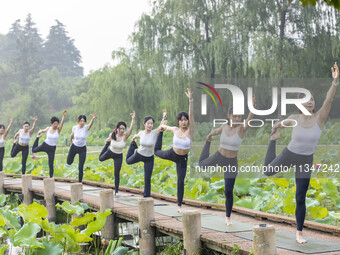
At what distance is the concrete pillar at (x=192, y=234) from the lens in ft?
16.4

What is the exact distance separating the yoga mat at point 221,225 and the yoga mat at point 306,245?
0.31m

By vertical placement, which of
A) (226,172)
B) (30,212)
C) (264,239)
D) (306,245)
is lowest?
(306,245)

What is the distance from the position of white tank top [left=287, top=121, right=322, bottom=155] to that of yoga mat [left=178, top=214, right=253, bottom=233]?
1235 mm

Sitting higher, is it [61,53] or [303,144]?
[61,53]

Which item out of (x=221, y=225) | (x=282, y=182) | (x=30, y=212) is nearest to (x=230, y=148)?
(x=221, y=225)

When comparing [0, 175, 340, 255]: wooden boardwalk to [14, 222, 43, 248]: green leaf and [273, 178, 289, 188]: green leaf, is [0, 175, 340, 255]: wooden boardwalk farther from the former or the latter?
[14, 222, 43, 248]: green leaf

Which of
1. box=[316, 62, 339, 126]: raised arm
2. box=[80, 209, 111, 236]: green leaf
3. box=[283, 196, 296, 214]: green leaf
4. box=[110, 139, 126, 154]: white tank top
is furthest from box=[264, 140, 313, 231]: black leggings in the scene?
box=[110, 139, 126, 154]: white tank top

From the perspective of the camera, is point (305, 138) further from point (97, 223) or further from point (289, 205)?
point (97, 223)

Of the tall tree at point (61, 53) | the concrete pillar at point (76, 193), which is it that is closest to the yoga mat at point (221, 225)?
the concrete pillar at point (76, 193)

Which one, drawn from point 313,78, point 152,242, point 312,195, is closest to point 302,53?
point 313,78

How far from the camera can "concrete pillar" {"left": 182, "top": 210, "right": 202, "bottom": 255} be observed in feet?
16.4

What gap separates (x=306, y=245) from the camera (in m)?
4.77

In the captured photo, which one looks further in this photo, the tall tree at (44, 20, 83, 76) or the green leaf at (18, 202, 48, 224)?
the tall tree at (44, 20, 83, 76)

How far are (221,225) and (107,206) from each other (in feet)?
6.02
